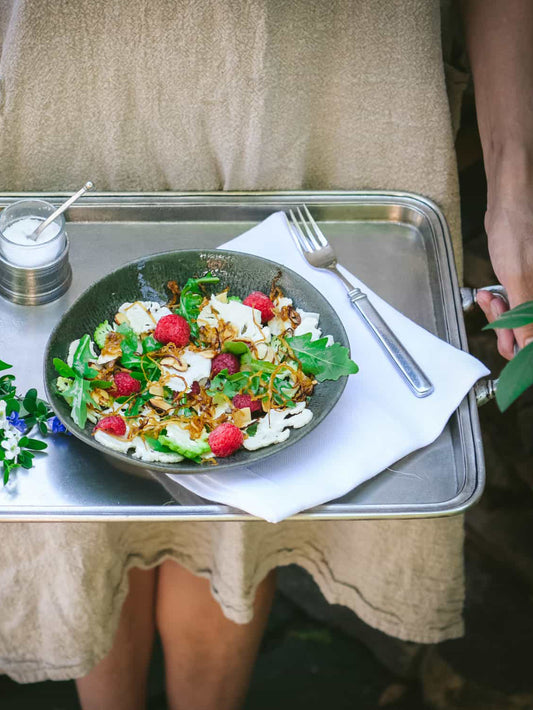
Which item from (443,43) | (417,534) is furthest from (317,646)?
(443,43)

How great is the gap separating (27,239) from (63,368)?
0.18 m

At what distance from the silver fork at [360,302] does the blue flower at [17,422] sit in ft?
1.19

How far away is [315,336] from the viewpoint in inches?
32.4

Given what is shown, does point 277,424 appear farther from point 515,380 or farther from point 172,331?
point 515,380

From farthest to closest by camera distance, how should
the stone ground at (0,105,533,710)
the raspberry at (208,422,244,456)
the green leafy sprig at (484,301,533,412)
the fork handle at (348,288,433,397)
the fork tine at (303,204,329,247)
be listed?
the stone ground at (0,105,533,710) → the fork tine at (303,204,329,247) → the fork handle at (348,288,433,397) → the raspberry at (208,422,244,456) → the green leafy sprig at (484,301,533,412)

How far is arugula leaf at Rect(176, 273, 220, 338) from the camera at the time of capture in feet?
2.71

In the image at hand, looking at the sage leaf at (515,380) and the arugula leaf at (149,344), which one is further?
the arugula leaf at (149,344)

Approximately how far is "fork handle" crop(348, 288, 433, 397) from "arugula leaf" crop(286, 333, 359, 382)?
0.09 metres

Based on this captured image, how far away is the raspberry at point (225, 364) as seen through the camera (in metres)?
0.79

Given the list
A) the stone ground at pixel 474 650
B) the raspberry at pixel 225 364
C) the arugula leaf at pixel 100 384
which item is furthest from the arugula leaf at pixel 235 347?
the stone ground at pixel 474 650

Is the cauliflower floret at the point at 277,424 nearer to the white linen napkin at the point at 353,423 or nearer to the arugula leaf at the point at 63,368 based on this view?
the white linen napkin at the point at 353,423

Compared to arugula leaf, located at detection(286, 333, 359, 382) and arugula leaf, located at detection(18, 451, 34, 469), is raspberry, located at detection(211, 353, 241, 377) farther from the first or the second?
arugula leaf, located at detection(18, 451, 34, 469)

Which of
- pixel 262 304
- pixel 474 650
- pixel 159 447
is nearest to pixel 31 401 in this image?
pixel 159 447

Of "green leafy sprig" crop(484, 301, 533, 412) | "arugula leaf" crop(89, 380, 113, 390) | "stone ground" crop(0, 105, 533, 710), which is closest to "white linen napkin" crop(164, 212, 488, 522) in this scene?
"arugula leaf" crop(89, 380, 113, 390)
